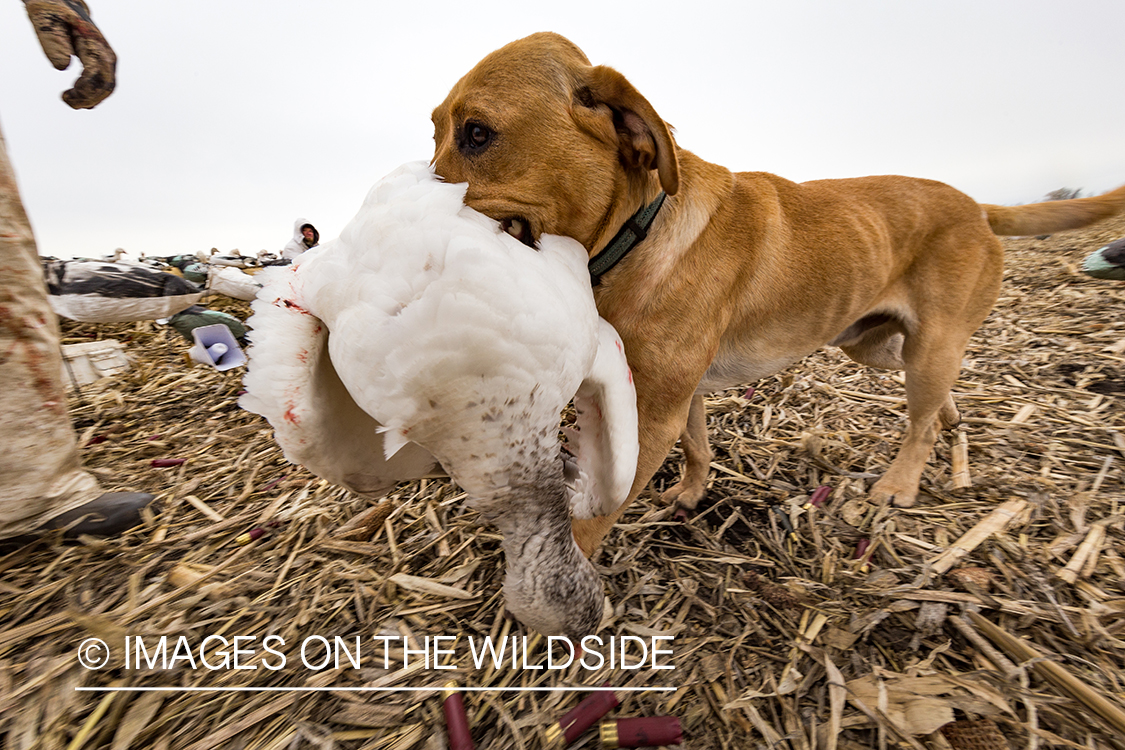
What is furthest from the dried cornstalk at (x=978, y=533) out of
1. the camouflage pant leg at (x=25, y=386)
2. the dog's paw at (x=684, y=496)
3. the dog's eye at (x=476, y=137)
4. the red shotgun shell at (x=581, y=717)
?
the camouflage pant leg at (x=25, y=386)

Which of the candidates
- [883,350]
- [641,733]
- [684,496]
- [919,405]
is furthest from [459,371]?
[883,350]

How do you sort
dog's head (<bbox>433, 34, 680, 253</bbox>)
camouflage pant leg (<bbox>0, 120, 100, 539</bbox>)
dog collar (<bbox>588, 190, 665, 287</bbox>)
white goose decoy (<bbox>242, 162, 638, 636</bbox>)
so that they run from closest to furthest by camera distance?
white goose decoy (<bbox>242, 162, 638, 636</bbox>)
dog's head (<bbox>433, 34, 680, 253</bbox>)
dog collar (<bbox>588, 190, 665, 287</bbox>)
camouflage pant leg (<bbox>0, 120, 100, 539</bbox>)

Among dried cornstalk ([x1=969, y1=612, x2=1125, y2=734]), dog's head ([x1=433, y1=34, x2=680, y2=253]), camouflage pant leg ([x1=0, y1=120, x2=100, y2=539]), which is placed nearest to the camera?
dried cornstalk ([x1=969, y1=612, x2=1125, y2=734])

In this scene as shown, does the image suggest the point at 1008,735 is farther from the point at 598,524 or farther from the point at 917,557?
the point at 598,524

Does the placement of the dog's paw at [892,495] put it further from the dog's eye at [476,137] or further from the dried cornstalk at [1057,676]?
the dog's eye at [476,137]

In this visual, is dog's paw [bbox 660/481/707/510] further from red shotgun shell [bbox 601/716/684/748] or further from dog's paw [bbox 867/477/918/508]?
red shotgun shell [bbox 601/716/684/748]

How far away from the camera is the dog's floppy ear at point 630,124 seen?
4.34 feet

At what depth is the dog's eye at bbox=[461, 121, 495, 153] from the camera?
4.39 ft

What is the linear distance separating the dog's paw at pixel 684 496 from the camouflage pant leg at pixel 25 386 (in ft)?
8.98

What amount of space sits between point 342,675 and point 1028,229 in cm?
382

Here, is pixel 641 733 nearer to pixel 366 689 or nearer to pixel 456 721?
pixel 456 721

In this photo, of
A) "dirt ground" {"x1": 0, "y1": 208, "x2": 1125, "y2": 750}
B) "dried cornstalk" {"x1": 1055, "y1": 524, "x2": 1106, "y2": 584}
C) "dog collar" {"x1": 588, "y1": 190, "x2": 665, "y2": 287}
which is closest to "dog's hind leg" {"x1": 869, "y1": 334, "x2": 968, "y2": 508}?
"dirt ground" {"x1": 0, "y1": 208, "x2": 1125, "y2": 750}

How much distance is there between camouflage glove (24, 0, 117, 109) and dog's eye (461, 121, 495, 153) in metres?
1.71

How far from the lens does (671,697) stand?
1.38 m
